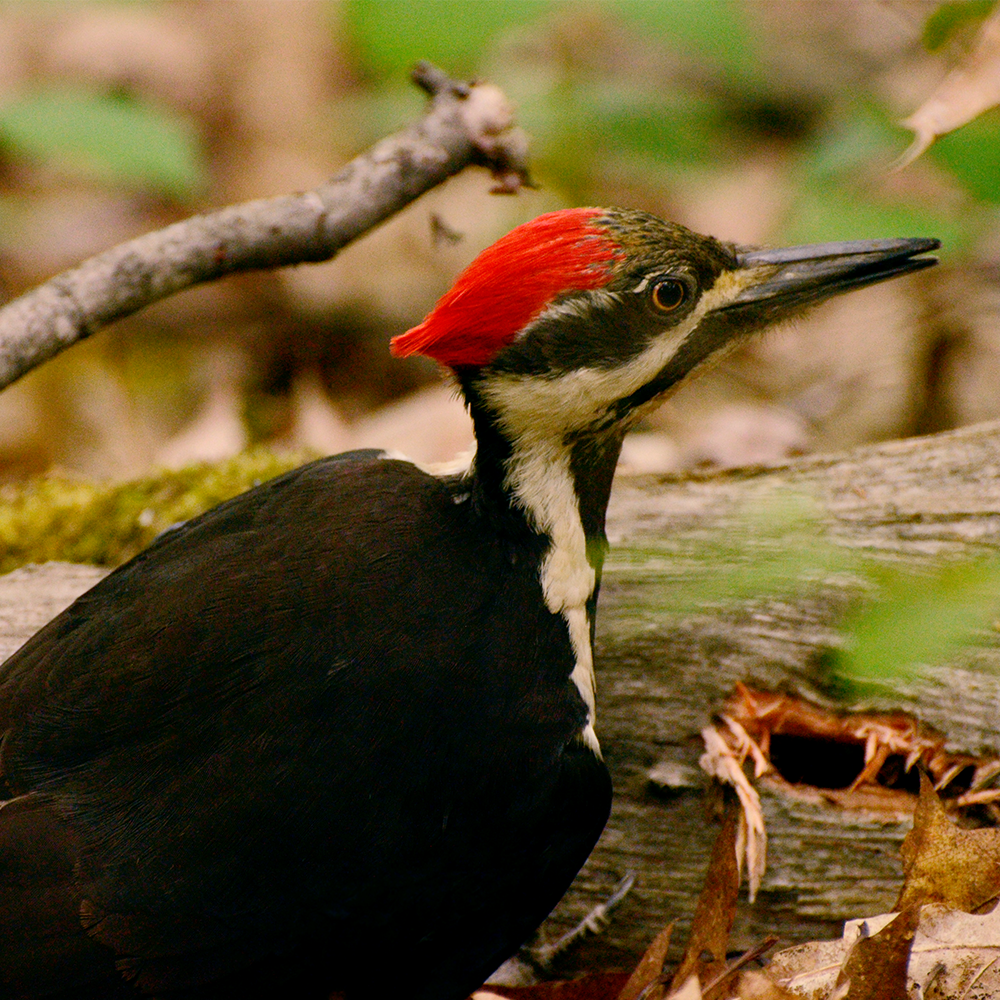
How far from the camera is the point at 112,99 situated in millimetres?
4738

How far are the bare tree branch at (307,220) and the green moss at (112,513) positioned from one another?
570 millimetres

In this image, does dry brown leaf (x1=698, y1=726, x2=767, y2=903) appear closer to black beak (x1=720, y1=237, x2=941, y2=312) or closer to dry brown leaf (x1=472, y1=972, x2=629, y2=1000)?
dry brown leaf (x1=472, y1=972, x2=629, y2=1000)

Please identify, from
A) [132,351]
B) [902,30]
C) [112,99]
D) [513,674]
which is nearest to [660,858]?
[513,674]

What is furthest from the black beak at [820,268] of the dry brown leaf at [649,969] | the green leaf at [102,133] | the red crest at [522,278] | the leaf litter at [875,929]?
the green leaf at [102,133]

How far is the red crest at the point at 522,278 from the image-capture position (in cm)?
207

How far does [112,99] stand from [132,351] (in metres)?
0.93

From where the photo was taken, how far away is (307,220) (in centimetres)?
280

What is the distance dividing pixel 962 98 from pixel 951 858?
1.34 meters

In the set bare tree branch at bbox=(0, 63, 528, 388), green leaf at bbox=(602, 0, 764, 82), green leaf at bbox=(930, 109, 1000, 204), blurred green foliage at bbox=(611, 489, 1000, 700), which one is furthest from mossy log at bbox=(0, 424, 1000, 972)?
green leaf at bbox=(602, 0, 764, 82)

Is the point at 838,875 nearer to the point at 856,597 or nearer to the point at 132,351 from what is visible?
the point at 856,597

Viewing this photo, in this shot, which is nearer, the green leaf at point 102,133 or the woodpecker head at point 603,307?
the woodpecker head at point 603,307

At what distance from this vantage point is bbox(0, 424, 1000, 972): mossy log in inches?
94.1

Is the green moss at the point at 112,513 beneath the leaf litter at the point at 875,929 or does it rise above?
above

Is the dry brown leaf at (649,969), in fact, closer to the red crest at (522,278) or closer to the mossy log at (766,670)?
the mossy log at (766,670)
